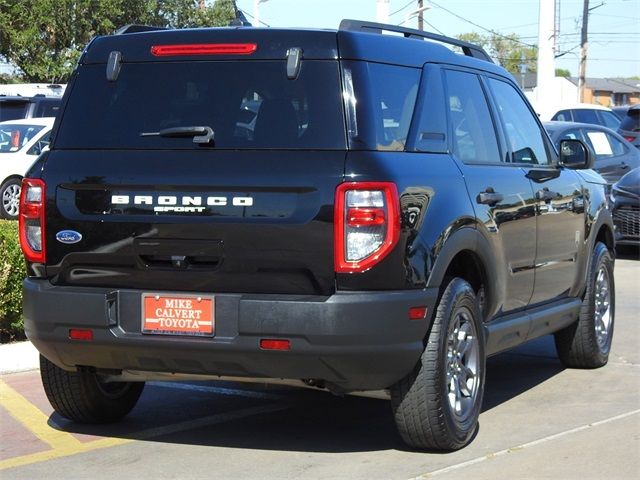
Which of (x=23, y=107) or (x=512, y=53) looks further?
(x=512, y=53)

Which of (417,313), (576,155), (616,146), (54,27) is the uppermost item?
(54,27)

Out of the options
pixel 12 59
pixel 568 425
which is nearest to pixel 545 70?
pixel 12 59

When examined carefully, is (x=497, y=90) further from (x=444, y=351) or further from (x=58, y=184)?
(x=58, y=184)

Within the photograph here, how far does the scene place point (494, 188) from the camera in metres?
6.12

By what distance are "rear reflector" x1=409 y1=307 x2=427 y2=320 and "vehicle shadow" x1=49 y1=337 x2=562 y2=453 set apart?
873 mm

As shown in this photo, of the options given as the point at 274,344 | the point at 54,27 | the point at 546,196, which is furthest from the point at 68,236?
the point at 54,27

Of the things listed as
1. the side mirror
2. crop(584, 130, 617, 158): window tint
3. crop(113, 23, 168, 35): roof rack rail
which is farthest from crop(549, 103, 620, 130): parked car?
crop(113, 23, 168, 35): roof rack rail

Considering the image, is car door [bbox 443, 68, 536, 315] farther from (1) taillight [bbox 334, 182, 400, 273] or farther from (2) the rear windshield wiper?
(2) the rear windshield wiper

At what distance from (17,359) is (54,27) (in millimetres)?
29335

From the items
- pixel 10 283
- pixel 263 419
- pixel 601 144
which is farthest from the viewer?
pixel 601 144

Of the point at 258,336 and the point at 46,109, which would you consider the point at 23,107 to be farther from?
the point at 258,336

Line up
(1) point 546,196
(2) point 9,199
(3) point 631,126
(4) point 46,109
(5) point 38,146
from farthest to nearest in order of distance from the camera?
(4) point 46,109
(3) point 631,126
(5) point 38,146
(2) point 9,199
(1) point 546,196

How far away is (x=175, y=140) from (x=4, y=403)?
245cm

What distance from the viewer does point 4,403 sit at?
6.91 m
